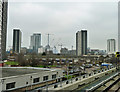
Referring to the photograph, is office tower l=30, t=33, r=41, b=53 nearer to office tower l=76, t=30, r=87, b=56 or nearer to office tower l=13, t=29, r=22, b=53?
office tower l=13, t=29, r=22, b=53

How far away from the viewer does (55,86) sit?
15.0 feet

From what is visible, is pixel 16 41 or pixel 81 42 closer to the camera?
pixel 81 42

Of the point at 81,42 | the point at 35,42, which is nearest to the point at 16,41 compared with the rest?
the point at 35,42

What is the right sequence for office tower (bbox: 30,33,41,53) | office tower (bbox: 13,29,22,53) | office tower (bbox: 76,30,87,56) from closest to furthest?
office tower (bbox: 13,29,22,53) < office tower (bbox: 76,30,87,56) < office tower (bbox: 30,33,41,53)

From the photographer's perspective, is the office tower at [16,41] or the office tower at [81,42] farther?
the office tower at [81,42]

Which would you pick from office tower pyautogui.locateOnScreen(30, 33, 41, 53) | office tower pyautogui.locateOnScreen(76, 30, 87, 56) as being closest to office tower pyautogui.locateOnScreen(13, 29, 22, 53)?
office tower pyautogui.locateOnScreen(30, 33, 41, 53)

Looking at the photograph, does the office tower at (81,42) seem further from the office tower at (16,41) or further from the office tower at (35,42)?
the office tower at (35,42)

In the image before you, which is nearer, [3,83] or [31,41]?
[3,83]

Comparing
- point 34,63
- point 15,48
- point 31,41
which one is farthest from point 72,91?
point 31,41

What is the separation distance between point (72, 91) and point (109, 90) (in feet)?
9.24

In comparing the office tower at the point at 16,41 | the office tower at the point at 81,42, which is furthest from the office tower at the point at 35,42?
the office tower at the point at 81,42

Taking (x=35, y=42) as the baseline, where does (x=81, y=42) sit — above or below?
below

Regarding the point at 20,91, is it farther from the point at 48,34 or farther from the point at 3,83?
the point at 48,34

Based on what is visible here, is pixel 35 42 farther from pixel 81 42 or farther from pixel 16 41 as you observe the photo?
pixel 81 42
